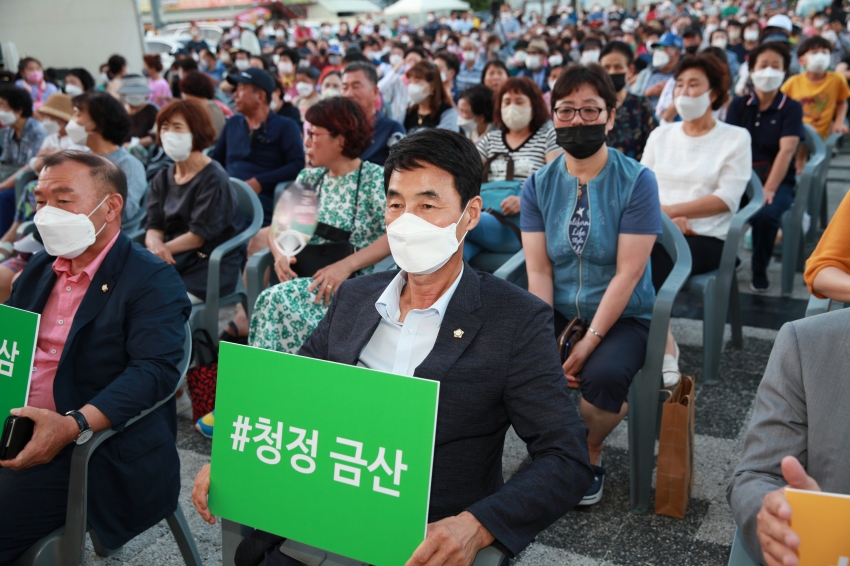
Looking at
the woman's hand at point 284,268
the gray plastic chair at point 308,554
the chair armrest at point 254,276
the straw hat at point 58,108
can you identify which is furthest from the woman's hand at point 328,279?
the straw hat at point 58,108

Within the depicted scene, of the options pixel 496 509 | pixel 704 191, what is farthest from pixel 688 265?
pixel 496 509

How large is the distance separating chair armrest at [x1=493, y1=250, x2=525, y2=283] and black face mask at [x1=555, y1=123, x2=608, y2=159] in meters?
0.57

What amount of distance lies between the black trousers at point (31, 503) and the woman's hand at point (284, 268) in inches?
57.9

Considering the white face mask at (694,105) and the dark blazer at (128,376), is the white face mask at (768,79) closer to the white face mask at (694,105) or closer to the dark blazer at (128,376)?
the white face mask at (694,105)

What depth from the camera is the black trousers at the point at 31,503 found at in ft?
6.63

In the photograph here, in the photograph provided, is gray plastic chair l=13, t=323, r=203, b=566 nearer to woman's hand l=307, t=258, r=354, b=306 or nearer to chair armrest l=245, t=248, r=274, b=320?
woman's hand l=307, t=258, r=354, b=306

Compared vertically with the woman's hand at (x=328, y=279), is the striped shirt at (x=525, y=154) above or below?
above

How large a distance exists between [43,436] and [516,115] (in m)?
3.08

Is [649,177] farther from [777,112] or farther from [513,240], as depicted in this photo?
[777,112]

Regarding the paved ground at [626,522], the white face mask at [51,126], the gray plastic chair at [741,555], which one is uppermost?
the white face mask at [51,126]

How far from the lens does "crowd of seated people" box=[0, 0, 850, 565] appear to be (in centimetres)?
165

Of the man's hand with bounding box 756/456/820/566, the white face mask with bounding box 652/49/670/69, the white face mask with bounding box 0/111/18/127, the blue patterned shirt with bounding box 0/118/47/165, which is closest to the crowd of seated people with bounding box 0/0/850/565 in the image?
the man's hand with bounding box 756/456/820/566

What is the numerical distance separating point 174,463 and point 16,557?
491mm

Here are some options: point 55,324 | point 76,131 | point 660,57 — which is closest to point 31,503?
point 55,324
